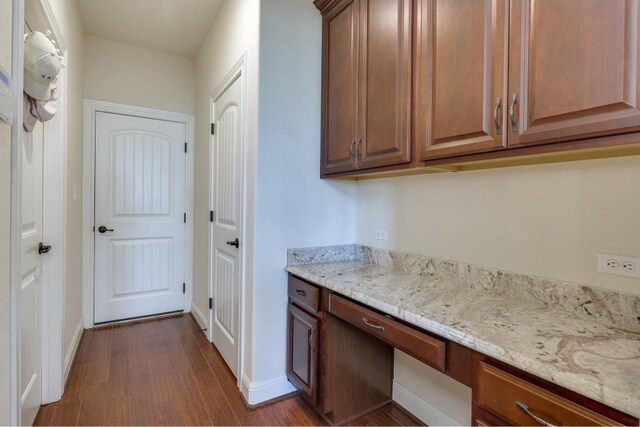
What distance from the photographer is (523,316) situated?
111cm

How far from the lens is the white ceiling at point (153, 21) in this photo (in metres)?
2.47

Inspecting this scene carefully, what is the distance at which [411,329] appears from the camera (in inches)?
45.6

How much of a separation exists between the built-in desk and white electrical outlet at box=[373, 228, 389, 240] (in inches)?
23.0

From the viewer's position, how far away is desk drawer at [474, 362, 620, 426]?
73cm

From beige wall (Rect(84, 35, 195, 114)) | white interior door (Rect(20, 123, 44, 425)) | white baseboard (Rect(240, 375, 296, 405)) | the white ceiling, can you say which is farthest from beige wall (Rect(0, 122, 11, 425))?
beige wall (Rect(84, 35, 195, 114))

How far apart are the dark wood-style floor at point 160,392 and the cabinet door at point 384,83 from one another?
153cm

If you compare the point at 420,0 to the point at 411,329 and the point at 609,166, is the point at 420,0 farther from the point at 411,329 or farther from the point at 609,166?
the point at 411,329

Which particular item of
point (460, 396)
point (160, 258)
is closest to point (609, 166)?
point (460, 396)

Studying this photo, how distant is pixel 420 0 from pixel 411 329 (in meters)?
1.41

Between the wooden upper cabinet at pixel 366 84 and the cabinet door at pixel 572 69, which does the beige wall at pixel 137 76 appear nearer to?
the wooden upper cabinet at pixel 366 84

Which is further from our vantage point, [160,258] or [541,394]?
[160,258]

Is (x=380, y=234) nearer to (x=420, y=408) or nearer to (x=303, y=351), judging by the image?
(x=303, y=351)

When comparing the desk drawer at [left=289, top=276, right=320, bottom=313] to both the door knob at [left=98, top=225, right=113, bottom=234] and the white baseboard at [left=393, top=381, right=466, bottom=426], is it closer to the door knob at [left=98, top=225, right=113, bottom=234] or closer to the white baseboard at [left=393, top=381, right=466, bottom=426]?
the white baseboard at [left=393, top=381, right=466, bottom=426]

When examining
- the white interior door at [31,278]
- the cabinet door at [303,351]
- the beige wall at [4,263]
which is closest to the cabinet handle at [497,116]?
the cabinet door at [303,351]
